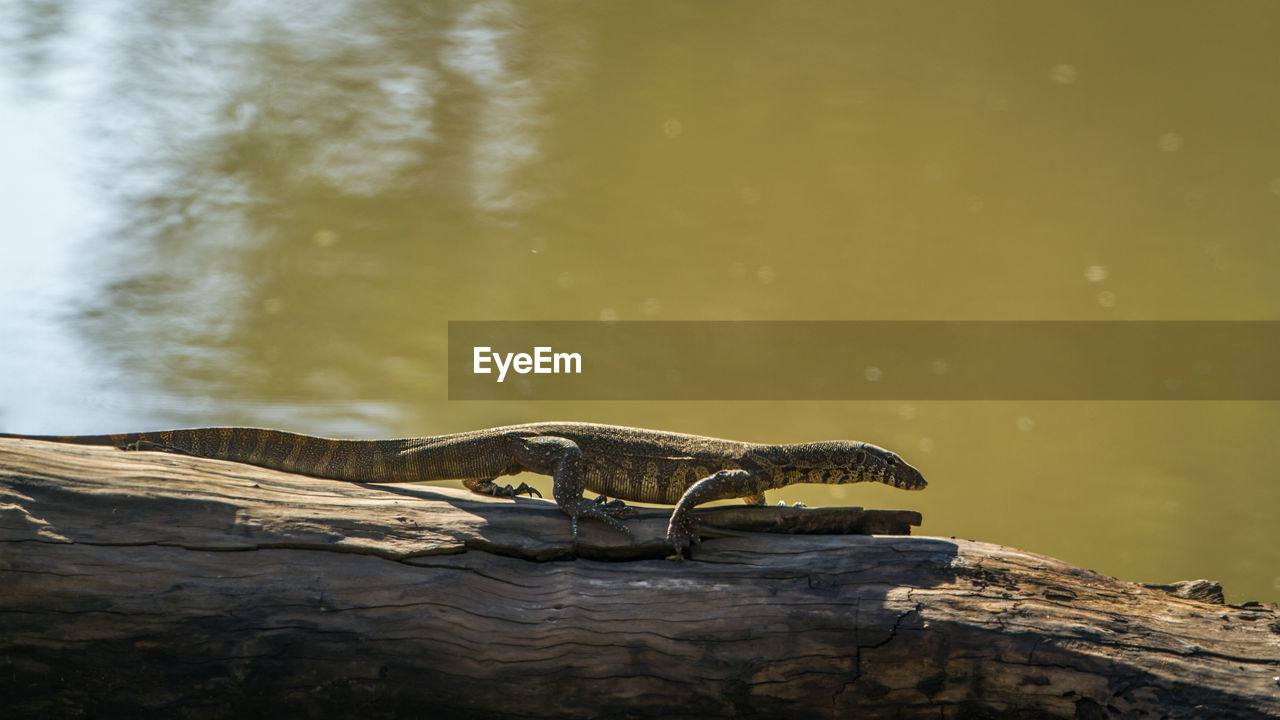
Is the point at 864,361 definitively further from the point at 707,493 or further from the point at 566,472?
the point at 566,472

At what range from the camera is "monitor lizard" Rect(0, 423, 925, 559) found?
4.16 metres

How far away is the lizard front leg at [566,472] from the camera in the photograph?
12.7ft

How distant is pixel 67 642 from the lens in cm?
328

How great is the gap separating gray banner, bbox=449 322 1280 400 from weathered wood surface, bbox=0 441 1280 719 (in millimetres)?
4000

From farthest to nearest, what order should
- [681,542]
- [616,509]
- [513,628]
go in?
[616,509], [681,542], [513,628]

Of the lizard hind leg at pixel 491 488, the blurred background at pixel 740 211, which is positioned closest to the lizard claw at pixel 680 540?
the lizard hind leg at pixel 491 488

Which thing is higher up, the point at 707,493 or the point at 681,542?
the point at 707,493

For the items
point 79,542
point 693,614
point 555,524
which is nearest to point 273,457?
point 79,542

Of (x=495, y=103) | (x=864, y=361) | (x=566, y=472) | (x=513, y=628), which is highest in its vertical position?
(x=495, y=103)

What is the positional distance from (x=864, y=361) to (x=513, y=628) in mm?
4875

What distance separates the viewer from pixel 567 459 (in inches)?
163

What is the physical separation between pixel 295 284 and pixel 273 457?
14.2ft

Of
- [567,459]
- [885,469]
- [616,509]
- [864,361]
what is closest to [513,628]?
[616,509]

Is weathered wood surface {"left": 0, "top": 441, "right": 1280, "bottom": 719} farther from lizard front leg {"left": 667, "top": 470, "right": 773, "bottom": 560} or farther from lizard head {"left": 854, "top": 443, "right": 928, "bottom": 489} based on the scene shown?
lizard head {"left": 854, "top": 443, "right": 928, "bottom": 489}
